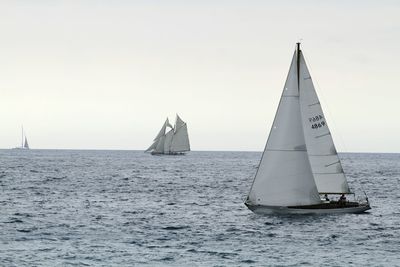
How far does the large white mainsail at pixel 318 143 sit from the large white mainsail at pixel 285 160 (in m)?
1.42

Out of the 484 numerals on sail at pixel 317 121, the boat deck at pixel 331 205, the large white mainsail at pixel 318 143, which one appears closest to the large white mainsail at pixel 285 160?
the boat deck at pixel 331 205

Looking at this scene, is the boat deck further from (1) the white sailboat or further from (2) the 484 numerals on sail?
(2) the 484 numerals on sail

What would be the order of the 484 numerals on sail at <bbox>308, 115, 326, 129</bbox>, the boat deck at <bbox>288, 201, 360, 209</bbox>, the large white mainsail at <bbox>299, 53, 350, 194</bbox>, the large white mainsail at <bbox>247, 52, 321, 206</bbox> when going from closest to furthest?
the large white mainsail at <bbox>247, 52, 321, 206</bbox>, the boat deck at <bbox>288, 201, 360, 209</bbox>, the large white mainsail at <bbox>299, 53, 350, 194</bbox>, the 484 numerals on sail at <bbox>308, 115, 326, 129</bbox>

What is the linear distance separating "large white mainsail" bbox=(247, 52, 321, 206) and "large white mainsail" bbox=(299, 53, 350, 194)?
142 cm

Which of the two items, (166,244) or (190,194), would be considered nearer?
(166,244)

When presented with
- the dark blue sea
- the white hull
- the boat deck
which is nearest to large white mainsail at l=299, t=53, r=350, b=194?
the boat deck

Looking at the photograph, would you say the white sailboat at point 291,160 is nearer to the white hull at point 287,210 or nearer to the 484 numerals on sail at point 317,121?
the white hull at point 287,210

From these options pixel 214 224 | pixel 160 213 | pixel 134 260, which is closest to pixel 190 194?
pixel 160 213

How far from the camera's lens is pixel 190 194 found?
295 ft

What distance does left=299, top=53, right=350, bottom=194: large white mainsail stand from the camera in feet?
181

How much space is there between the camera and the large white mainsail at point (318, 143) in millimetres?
55125

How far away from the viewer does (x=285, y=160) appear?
176ft

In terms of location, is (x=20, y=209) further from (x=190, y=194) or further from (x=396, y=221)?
(x=396, y=221)

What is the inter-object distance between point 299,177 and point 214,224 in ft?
24.7
